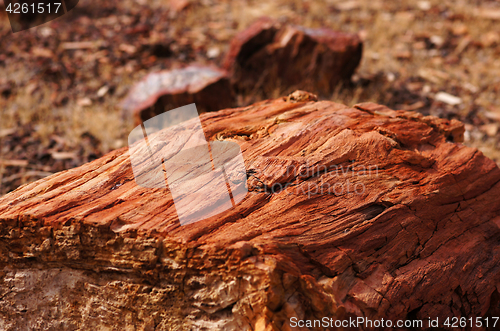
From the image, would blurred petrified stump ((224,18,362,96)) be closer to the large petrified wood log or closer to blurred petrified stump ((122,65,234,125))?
blurred petrified stump ((122,65,234,125))

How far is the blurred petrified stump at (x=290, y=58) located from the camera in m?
4.80

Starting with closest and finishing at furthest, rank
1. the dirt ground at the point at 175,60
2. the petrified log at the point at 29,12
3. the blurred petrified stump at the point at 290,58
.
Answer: the dirt ground at the point at 175,60
the blurred petrified stump at the point at 290,58
the petrified log at the point at 29,12

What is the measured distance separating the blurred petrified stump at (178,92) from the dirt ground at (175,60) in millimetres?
277

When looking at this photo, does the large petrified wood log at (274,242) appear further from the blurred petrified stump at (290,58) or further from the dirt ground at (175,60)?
the blurred petrified stump at (290,58)

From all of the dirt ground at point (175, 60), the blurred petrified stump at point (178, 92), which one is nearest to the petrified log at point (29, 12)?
the dirt ground at point (175, 60)

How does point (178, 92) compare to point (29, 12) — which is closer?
point (178, 92)

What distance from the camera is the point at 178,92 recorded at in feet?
13.7

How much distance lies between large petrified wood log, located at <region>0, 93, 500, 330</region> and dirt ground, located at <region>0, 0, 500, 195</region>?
1.92 meters

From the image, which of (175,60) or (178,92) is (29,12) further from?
(178,92)

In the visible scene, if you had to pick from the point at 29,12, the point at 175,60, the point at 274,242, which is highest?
the point at 29,12

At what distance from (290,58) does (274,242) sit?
3699mm

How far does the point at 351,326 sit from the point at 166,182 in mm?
1063

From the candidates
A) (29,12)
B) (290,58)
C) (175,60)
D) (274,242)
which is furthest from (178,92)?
(29,12)

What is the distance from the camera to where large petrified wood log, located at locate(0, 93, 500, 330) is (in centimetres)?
159
